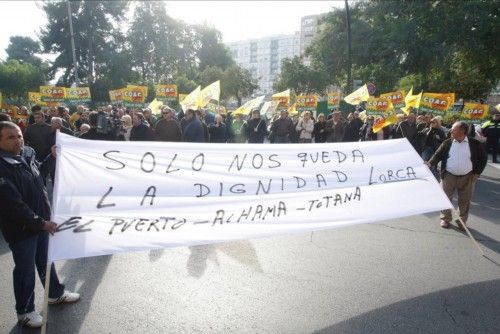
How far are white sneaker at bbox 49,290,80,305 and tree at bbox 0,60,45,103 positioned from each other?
36.6m

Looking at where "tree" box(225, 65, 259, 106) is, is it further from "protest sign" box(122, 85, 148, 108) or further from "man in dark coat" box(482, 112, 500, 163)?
"man in dark coat" box(482, 112, 500, 163)

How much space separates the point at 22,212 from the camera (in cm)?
282

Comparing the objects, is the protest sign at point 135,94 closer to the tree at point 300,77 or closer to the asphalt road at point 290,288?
the asphalt road at point 290,288

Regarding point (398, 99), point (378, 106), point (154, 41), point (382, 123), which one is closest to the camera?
point (382, 123)

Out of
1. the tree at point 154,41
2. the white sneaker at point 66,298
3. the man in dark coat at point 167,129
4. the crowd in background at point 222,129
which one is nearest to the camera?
the white sneaker at point 66,298

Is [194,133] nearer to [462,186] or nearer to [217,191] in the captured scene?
[217,191]

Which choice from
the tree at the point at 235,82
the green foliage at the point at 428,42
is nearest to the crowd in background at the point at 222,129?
the green foliage at the point at 428,42

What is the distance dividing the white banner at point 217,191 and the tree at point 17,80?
121 feet

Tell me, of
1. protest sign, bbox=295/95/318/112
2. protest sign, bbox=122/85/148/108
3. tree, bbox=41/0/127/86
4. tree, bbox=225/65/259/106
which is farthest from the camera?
tree, bbox=225/65/259/106

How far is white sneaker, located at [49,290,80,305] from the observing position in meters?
3.47

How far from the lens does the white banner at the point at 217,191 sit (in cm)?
303

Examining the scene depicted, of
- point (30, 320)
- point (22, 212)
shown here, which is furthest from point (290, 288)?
point (22, 212)

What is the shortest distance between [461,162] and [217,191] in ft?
13.4

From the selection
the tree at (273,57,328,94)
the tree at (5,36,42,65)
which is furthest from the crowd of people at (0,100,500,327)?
the tree at (5,36,42,65)
